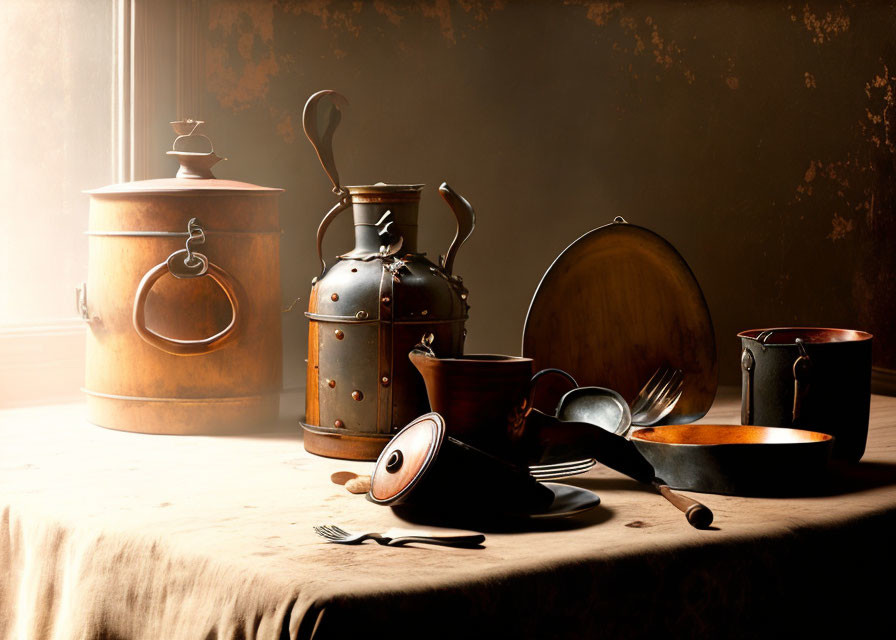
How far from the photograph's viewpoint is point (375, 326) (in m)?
1.58

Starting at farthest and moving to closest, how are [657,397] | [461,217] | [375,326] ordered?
[657,397], [461,217], [375,326]

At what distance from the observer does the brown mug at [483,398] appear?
1.33 metres

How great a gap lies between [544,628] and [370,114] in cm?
154

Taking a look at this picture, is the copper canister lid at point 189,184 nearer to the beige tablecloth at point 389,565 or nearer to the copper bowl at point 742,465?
the beige tablecloth at point 389,565

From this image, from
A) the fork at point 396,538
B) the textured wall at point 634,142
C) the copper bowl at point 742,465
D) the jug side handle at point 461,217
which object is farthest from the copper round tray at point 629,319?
the fork at point 396,538

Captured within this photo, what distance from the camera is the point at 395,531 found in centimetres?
114

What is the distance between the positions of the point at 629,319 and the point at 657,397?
0.51 ft

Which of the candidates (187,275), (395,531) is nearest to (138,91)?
(187,275)

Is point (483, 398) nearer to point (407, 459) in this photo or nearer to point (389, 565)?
point (407, 459)

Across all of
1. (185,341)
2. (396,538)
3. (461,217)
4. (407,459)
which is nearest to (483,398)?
(407,459)

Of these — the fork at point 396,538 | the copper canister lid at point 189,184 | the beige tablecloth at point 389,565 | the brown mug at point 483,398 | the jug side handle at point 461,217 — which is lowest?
the beige tablecloth at point 389,565

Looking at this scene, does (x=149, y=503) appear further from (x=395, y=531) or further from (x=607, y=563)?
(x=607, y=563)

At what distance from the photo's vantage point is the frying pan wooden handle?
1.17 meters

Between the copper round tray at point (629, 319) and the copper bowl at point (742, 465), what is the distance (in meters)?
0.50
